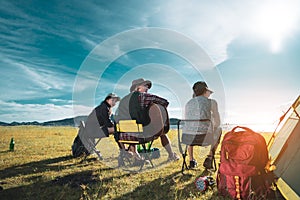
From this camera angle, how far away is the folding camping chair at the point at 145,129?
17.4 ft

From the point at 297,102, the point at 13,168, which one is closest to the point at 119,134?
the point at 13,168

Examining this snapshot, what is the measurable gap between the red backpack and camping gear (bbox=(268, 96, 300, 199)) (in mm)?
183

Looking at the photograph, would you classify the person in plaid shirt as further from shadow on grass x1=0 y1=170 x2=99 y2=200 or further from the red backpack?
the red backpack

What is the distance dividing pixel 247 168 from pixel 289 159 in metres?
0.57

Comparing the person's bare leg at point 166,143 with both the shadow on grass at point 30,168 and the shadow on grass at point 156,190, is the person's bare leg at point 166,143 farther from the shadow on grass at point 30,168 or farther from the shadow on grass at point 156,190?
the shadow on grass at point 30,168

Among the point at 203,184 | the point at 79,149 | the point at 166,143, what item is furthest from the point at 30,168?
the point at 203,184

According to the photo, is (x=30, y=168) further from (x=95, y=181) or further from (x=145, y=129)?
(x=145, y=129)

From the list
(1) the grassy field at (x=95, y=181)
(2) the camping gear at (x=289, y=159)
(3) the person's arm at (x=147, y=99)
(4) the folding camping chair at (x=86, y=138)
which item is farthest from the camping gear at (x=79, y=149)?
(2) the camping gear at (x=289, y=159)

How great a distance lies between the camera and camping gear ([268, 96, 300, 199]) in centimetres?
317

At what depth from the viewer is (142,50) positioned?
1112 centimetres

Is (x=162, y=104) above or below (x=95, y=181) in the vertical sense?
above

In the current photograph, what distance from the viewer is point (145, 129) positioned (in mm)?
5367

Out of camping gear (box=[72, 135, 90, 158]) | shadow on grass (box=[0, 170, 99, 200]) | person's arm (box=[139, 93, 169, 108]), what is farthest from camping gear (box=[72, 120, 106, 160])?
person's arm (box=[139, 93, 169, 108])

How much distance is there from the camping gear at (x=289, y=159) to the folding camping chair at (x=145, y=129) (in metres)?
2.45
